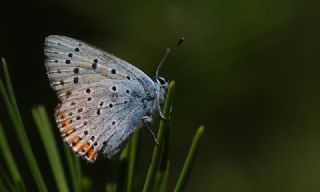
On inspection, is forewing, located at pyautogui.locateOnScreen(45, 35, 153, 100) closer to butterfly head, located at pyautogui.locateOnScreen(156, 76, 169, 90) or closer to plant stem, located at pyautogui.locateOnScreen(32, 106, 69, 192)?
butterfly head, located at pyautogui.locateOnScreen(156, 76, 169, 90)

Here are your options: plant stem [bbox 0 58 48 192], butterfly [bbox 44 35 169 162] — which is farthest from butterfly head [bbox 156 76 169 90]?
plant stem [bbox 0 58 48 192]

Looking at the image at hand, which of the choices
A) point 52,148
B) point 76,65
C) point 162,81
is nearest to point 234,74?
point 162,81

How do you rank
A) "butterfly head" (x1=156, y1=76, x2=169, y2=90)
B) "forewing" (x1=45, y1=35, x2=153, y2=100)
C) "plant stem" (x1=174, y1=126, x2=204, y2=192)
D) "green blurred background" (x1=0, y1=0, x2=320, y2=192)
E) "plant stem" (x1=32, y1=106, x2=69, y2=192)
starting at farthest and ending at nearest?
"green blurred background" (x1=0, y1=0, x2=320, y2=192) < "butterfly head" (x1=156, y1=76, x2=169, y2=90) < "forewing" (x1=45, y1=35, x2=153, y2=100) < "plant stem" (x1=32, y1=106, x2=69, y2=192) < "plant stem" (x1=174, y1=126, x2=204, y2=192)

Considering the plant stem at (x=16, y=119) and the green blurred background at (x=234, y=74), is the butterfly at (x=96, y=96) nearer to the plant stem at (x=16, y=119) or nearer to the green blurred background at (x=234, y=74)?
the plant stem at (x=16, y=119)

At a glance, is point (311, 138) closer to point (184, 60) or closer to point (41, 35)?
point (184, 60)

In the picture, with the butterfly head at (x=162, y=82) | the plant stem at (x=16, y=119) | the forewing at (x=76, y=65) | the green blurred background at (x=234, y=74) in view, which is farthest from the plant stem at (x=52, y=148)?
the green blurred background at (x=234, y=74)
